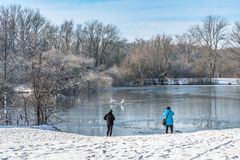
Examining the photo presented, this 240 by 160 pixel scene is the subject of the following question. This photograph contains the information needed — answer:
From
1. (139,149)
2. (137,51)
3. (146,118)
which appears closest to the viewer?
(139,149)

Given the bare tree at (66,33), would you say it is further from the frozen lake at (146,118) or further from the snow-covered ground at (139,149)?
the snow-covered ground at (139,149)

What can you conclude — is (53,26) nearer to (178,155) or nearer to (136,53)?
(136,53)

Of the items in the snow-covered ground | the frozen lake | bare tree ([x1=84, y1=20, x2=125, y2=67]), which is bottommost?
the frozen lake

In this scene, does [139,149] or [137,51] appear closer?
[139,149]

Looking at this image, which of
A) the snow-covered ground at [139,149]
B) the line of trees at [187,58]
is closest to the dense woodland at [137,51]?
the line of trees at [187,58]

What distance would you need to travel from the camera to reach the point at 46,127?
20250 millimetres

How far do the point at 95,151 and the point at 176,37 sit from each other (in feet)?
270

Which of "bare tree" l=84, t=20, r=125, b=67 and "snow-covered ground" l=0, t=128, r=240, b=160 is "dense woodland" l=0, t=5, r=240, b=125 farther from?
"snow-covered ground" l=0, t=128, r=240, b=160

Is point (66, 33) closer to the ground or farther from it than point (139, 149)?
farther from it

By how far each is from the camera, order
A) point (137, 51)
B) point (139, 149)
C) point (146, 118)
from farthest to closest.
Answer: point (137, 51)
point (146, 118)
point (139, 149)

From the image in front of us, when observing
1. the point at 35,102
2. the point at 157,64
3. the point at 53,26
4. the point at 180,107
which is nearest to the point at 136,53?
the point at 157,64

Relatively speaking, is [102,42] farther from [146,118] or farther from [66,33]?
[146,118]

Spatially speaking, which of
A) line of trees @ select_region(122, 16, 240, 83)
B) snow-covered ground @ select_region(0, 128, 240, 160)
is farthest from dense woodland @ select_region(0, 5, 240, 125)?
snow-covered ground @ select_region(0, 128, 240, 160)

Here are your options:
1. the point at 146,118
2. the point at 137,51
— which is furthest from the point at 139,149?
the point at 137,51
